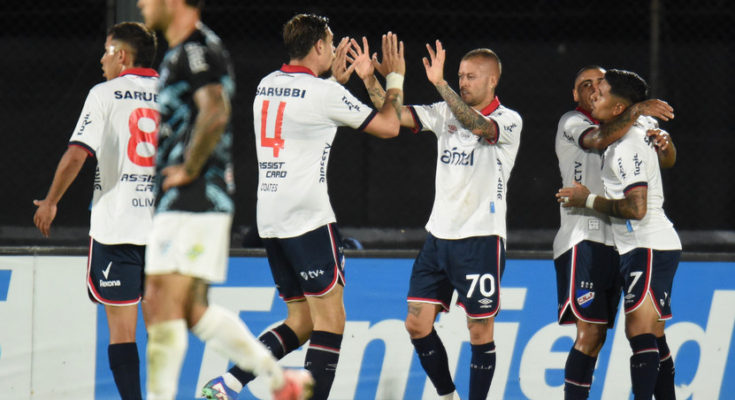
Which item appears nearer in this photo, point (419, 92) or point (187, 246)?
point (187, 246)

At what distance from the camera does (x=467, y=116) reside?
17.1ft

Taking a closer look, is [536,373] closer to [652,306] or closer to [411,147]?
[652,306]

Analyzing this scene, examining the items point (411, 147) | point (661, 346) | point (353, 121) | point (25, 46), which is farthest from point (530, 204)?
point (25, 46)

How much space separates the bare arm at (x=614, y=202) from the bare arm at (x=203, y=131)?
2249 mm

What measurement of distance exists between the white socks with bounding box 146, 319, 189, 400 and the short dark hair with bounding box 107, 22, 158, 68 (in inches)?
73.7

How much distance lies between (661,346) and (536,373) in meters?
0.87

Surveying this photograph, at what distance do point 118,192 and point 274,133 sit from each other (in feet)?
2.83

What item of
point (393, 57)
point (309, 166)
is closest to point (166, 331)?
point (309, 166)

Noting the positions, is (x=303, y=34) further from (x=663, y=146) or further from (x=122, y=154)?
(x=663, y=146)

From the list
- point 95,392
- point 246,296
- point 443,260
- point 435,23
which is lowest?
point 95,392

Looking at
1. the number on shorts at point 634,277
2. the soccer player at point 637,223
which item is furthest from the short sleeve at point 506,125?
the number on shorts at point 634,277

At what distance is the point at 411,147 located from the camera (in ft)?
26.3

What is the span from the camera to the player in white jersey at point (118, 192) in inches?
196

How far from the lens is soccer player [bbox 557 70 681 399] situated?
5230 mm
